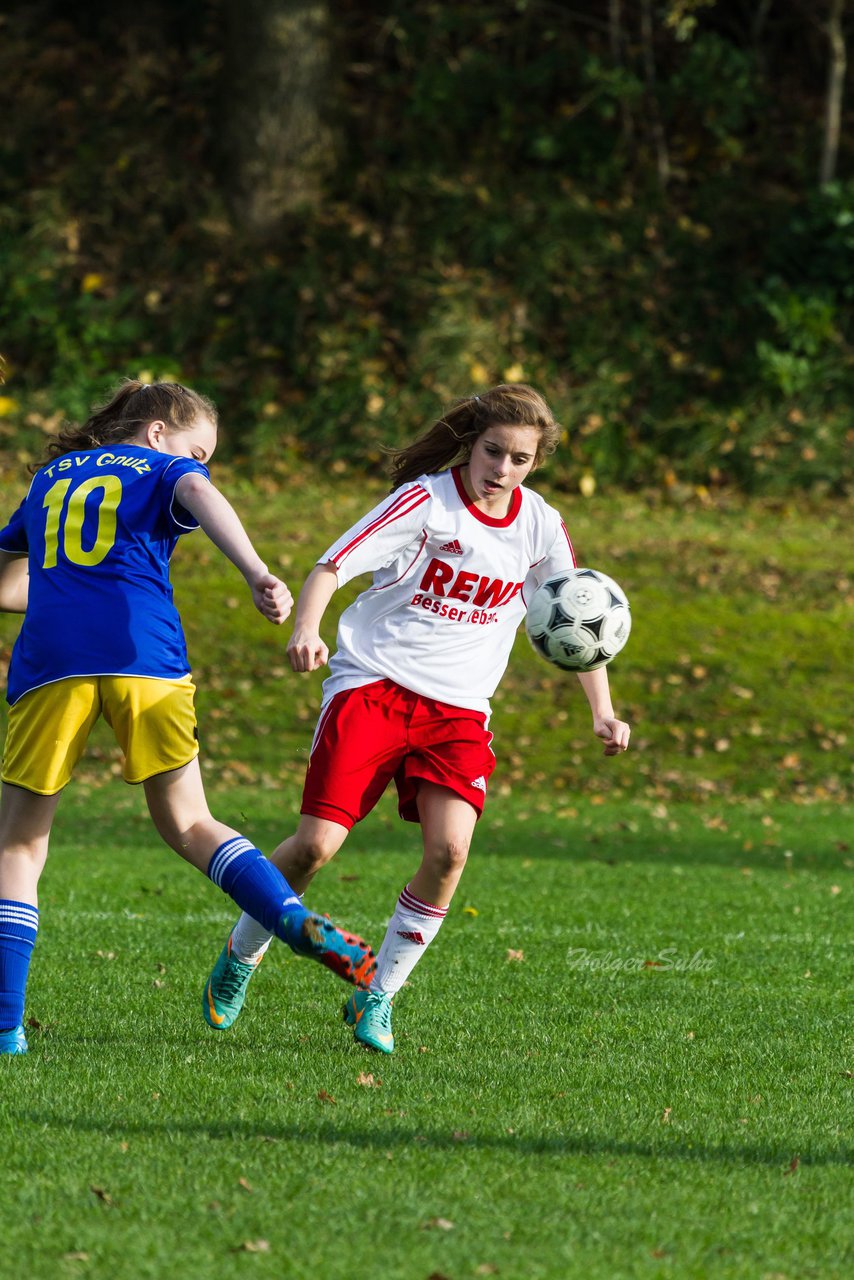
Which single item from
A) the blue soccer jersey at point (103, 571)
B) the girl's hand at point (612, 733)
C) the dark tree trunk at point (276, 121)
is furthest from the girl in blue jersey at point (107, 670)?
the dark tree trunk at point (276, 121)

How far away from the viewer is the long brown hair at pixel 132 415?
4.94 metres

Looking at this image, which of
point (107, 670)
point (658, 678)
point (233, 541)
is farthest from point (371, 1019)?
point (658, 678)

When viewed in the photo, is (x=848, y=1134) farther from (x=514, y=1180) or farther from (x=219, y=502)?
(x=219, y=502)

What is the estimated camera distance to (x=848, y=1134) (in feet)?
13.4

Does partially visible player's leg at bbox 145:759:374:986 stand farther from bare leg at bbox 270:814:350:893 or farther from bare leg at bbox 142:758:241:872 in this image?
bare leg at bbox 270:814:350:893

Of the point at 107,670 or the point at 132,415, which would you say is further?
the point at 132,415

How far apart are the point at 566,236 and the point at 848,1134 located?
60.7ft

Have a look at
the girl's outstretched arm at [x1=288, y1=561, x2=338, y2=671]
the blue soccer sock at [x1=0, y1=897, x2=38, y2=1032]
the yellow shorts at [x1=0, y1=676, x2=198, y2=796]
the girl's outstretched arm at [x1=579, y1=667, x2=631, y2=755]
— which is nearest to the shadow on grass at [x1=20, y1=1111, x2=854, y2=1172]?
the blue soccer sock at [x1=0, y1=897, x2=38, y2=1032]

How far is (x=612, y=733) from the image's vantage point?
5.15 metres

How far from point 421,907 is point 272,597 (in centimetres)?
143

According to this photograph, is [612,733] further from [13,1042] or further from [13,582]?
[13,1042]

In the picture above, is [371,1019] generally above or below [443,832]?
below

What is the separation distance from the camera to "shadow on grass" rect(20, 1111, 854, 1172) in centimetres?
383

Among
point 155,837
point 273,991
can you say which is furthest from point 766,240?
point 273,991
